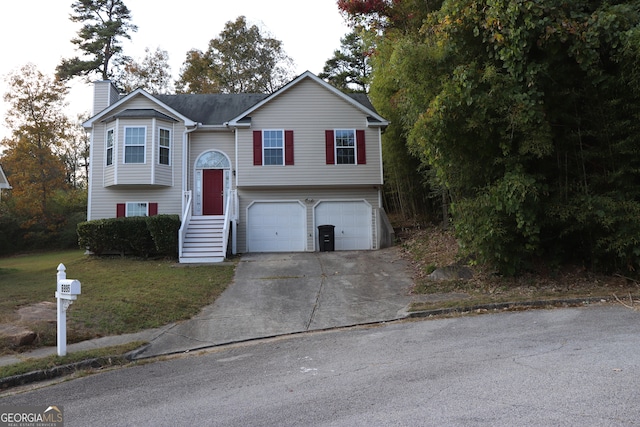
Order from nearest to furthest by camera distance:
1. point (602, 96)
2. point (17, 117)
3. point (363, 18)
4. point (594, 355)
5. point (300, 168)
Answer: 1. point (594, 355)
2. point (602, 96)
3. point (363, 18)
4. point (300, 168)
5. point (17, 117)

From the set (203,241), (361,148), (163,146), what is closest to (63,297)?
(203,241)

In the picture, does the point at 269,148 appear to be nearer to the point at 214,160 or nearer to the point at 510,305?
the point at 214,160

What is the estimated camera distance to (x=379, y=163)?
1698 centimetres

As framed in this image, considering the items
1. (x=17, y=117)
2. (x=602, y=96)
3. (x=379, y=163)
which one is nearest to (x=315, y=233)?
(x=379, y=163)

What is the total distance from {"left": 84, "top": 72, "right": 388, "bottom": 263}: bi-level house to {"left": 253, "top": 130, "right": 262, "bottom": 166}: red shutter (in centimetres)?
4

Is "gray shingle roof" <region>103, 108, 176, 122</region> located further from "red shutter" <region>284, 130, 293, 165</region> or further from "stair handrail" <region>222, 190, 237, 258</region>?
"red shutter" <region>284, 130, 293, 165</region>

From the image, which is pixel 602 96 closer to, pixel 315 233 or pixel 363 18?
pixel 363 18

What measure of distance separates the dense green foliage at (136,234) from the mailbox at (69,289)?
871 cm

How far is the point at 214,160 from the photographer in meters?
17.7

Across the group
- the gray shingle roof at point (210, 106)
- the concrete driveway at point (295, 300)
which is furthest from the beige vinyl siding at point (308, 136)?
the concrete driveway at point (295, 300)

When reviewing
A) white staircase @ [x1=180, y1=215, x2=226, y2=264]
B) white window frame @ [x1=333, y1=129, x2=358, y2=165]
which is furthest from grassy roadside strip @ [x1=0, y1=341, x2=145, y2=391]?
white window frame @ [x1=333, y1=129, x2=358, y2=165]

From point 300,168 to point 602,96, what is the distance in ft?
34.2

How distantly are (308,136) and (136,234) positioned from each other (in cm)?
737

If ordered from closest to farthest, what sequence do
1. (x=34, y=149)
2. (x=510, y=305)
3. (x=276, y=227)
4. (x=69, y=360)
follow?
(x=69, y=360) → (x=510, y=305) → (x=276, y=227) → (x=34, y=149)
